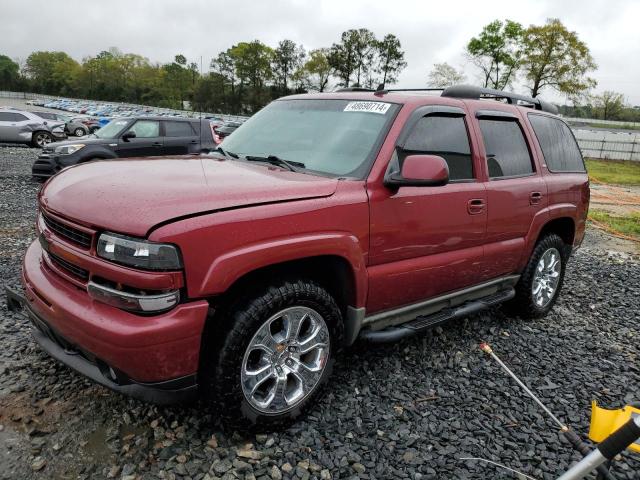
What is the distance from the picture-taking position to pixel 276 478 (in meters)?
2.34

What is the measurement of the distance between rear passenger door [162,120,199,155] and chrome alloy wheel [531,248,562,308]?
903cm

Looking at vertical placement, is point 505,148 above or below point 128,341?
above

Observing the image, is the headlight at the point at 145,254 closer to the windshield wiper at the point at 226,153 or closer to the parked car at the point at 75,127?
the windshield wiper at the point at 226,153

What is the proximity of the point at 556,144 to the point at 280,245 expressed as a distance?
3.35 m

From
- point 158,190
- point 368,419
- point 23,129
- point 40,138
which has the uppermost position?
point 158,190

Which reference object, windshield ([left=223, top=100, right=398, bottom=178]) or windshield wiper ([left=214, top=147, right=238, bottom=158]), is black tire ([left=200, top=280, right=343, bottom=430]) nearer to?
windshield ([left=223, top=100, right=398, bottom=178])

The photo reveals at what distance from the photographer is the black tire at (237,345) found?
2352 millimetres

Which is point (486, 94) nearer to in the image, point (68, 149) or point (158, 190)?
point (158, 190)

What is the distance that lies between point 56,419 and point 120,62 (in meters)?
106

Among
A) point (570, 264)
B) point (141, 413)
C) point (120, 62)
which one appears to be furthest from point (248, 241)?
point (120, 62)

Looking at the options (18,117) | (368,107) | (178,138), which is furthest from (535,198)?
(18,117)

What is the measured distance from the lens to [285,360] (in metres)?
2.65

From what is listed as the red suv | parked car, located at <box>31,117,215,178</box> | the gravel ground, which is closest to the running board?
the red suv

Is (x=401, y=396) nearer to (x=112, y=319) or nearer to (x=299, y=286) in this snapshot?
(x=299, y=286)
